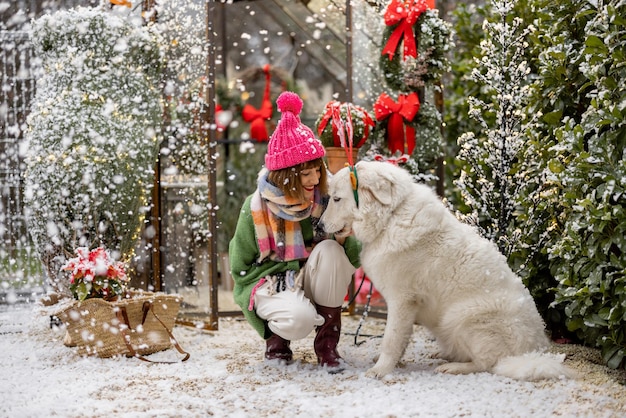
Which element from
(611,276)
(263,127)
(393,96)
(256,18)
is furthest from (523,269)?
(256,18)

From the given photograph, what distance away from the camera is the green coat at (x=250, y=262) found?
3578 millimetres

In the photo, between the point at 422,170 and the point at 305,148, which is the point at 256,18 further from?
the point at 305,148

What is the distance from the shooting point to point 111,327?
12.7ft

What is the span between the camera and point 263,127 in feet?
18.4

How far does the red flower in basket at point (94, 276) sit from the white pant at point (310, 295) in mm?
1024

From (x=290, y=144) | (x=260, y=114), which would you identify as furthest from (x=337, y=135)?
(x=260, y=114)

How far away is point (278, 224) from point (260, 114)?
2348mm

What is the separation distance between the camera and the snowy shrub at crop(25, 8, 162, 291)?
176 inches

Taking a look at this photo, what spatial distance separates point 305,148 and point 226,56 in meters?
2.52

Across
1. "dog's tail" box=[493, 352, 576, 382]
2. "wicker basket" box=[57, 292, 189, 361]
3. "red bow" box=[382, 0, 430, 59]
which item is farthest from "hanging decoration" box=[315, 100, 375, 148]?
"dog's tail" box=[493, 352, 576, 382]

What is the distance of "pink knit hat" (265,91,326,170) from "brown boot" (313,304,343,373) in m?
0.81

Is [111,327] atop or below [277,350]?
atop

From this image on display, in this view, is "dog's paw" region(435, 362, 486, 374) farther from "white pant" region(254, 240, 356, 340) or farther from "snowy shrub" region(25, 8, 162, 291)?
"snowy shrub" region(25, 8, 162, 291)

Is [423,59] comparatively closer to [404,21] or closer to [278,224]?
[404,21]
